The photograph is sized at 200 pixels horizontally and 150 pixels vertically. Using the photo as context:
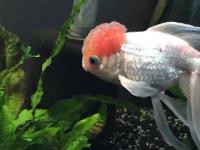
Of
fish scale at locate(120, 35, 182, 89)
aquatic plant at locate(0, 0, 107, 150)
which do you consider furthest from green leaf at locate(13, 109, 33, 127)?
fish scale at locate(120, 35, 182, 89)

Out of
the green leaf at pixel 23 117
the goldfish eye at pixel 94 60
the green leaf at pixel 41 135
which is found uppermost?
the goldfish eye at pixel 94 60

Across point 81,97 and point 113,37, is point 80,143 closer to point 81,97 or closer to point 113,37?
point 81,97

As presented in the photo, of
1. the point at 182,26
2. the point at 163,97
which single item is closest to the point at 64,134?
the point at 163,97

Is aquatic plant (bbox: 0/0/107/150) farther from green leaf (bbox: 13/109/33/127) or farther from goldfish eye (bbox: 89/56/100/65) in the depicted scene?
goldfish eye (bbox: 89/56/100/65)

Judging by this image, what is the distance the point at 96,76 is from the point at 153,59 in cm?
63

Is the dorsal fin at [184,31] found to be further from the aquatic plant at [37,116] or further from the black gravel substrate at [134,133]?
the black gravel substrate at [134,133]

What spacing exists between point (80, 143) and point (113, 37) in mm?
455

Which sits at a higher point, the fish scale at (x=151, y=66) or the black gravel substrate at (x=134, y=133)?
the fish scale at (x=151, y=66)

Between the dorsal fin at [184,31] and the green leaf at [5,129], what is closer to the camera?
the dorsal fin at [184,31]

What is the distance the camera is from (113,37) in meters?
1.04

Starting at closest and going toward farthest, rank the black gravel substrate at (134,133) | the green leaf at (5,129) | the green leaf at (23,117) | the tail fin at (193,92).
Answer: the tail fin at (193,92) → the green leaf at (5,129) → the green leaf at (23,117) → the black gravel substrate at (134,133)

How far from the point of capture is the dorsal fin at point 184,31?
1.01m

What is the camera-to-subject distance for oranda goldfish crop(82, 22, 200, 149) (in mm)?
989

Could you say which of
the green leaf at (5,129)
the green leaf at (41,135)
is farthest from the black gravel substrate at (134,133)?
the green leaf at (5,129)
